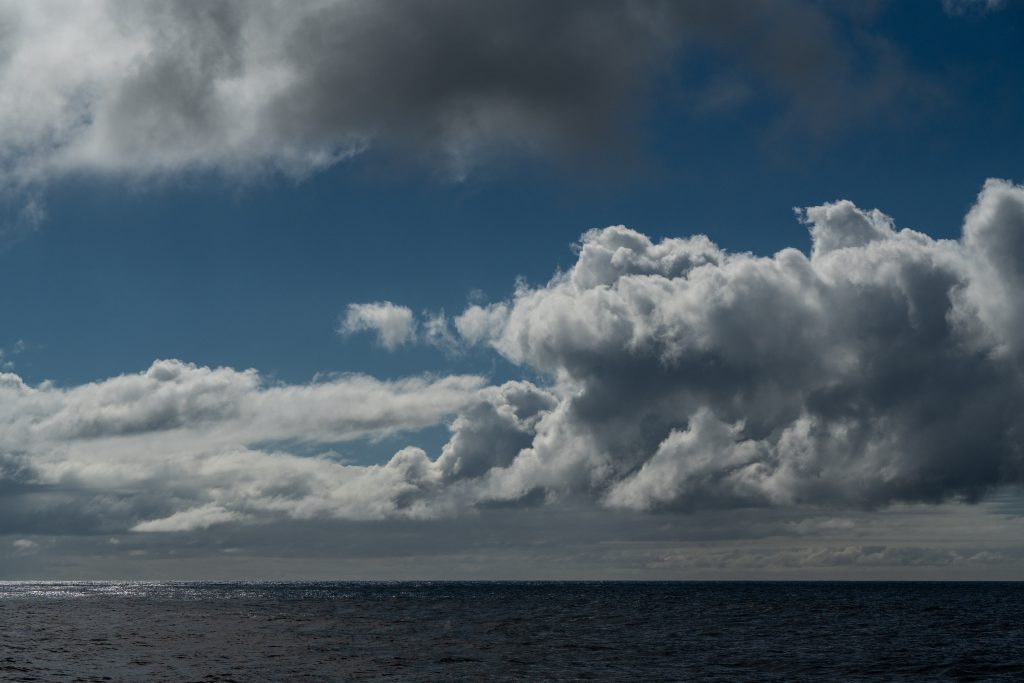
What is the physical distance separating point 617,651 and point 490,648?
Answer: 1173 centimetres

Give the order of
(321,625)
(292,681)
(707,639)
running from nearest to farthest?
(292,681)
(707,639)
(321,625)

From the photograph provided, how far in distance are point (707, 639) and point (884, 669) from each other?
1040 inches

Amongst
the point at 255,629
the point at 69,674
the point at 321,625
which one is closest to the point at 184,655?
the point at 69,674

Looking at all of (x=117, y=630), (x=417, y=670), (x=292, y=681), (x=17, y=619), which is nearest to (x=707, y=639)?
(x=417, y=670)

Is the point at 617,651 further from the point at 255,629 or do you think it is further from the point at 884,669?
the point at 255,629

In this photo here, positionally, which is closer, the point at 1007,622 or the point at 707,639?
the point at 707,639

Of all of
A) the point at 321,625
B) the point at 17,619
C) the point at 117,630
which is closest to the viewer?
the point at 117,630

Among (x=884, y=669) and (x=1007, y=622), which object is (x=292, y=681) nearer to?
(x=884, y=669)

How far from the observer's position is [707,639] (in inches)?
3595

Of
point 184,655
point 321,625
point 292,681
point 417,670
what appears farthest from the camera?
point 321,625

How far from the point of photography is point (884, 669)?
6669 cm

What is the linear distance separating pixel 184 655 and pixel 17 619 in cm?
7519

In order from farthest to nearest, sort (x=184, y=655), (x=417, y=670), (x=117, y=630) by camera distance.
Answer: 1. (x=117, y=630)
2. (x=184, y=655)
3. (x=417, y=670)

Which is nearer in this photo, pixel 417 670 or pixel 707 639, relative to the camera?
pixel 417 670
